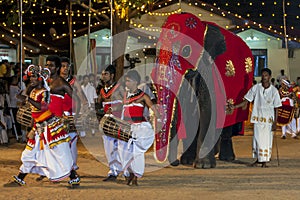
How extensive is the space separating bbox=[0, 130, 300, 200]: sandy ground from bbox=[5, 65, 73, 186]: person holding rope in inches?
12.1

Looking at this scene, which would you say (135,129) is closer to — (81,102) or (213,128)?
(81,102)

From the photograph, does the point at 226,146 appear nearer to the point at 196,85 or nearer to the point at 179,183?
the point at 196,85

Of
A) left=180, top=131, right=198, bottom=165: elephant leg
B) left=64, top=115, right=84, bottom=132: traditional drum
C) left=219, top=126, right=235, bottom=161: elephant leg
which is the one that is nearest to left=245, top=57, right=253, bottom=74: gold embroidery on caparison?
left=219, top=126, right=235, bottom=161: elephant leg

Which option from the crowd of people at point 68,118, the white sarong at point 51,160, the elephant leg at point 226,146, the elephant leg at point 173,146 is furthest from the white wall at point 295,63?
the white sarong at point 51,160

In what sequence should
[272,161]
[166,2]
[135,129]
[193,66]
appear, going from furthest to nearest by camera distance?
[166,2] < [272,161] < [193,66] < [135,129]

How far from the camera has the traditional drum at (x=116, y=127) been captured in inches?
375

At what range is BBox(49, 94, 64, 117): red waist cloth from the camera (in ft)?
30.1

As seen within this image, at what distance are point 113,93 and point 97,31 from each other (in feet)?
56.8

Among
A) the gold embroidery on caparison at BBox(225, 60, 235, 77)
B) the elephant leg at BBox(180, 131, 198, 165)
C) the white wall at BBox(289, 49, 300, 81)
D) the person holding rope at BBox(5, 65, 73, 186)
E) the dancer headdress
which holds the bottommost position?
the elephant leg at BBox(180, 131, 198, 165)

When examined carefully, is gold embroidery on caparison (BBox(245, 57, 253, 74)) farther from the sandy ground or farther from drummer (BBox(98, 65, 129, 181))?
drummer (BBox(98, 65, 129, 181))

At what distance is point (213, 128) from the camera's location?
11.8m

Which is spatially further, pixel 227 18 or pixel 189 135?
pixel 227 18

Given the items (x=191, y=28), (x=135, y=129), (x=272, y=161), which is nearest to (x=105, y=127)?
(x=135, y=129)

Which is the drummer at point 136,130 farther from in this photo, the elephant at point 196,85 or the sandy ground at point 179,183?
the elephant at point 196,85
